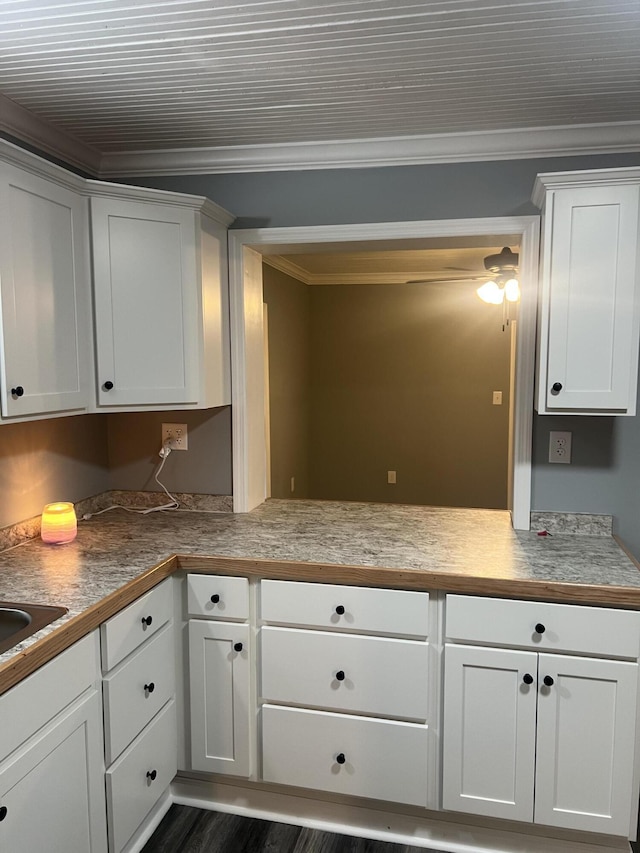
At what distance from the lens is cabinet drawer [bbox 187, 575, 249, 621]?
2.07 metres

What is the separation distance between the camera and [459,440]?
5.86 meters

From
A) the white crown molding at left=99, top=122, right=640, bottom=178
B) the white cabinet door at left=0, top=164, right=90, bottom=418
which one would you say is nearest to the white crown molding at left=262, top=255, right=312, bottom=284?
the white crown molding at left=99, top=122, right=640, bottom=178

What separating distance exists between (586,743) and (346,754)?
0.72 metres

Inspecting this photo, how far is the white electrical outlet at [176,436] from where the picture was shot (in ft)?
8.84

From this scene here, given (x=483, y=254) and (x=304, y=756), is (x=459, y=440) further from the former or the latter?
(x=304, y=756)

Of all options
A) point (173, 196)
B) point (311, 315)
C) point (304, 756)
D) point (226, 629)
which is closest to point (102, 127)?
point (173, 196)

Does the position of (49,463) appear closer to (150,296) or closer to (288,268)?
(150,296)

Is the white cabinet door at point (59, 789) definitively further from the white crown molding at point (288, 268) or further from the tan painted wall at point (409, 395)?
the tan painted wall at point (409, 395)

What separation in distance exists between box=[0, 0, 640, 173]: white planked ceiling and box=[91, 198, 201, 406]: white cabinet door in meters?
0.34

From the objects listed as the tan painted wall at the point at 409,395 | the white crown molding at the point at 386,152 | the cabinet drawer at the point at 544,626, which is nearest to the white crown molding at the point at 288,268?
the tan painted wall at the point at 409,395

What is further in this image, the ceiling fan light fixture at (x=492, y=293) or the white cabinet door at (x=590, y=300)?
the ceiling fan light fixture at (x=492, y=293)

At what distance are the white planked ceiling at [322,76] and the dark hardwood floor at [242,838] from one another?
2316 mm

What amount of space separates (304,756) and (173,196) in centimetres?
191

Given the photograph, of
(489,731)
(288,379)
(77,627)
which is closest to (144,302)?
(77,627)
